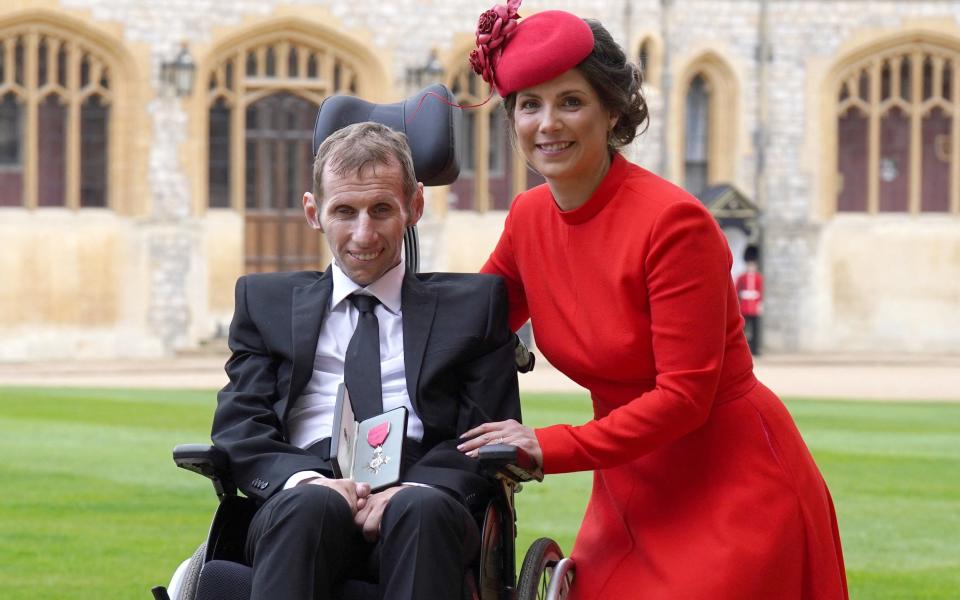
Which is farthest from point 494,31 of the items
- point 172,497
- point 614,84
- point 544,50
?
point 172,497

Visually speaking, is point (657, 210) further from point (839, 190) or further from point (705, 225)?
point (839, 190)

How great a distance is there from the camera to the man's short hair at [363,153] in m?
3.79

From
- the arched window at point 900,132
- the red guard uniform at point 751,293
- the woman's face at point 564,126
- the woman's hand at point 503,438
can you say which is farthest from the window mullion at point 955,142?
the woman's hand at point 503,438

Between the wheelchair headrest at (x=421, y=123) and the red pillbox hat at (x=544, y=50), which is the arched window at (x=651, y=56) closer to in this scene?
the wheelchair headrest at (x=421, y=123)

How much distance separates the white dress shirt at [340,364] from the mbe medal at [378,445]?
0.55 feet

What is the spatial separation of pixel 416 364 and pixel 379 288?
0.70 feet

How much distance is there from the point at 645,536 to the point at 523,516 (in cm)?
391

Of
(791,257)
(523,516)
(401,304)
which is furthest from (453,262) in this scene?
(401,304)

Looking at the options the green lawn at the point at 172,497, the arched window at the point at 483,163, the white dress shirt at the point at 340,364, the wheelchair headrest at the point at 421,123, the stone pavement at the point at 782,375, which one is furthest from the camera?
the arched window at the point at 483,163

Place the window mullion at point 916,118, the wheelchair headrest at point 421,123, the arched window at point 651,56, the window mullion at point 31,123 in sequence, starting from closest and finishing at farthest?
the wheelchair headrest at point 421,123
the window mullion at point 31,123
the arched window at point 651,56
the window mullion at point 916,118

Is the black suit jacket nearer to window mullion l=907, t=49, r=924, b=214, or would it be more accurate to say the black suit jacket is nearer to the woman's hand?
the woman's hand

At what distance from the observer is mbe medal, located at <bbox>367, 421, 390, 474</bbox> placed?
12.0 ft

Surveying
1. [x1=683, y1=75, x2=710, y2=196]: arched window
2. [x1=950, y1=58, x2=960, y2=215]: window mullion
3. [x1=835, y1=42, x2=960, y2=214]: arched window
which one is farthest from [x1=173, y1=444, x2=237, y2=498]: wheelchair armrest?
[x1=950, y1=58, x2=960, y2=215]: window mullion

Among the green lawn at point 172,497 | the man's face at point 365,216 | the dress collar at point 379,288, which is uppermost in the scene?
the man's face at point 365,216
